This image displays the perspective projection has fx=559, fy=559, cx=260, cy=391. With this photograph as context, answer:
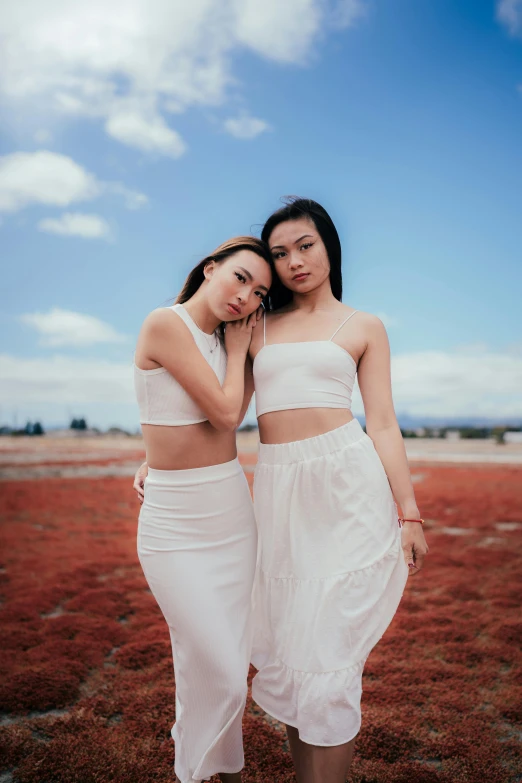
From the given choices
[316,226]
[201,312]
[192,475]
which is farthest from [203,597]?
[316,226]

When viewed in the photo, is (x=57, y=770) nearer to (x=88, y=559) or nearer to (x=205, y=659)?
(x=205, y=659)

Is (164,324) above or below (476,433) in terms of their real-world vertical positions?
above

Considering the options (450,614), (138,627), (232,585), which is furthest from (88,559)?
(232,585)

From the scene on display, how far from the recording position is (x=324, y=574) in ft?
6.91

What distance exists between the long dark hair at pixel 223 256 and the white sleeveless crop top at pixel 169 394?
20 centimetres

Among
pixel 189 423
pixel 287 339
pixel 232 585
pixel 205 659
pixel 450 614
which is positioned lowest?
pixel 450 614

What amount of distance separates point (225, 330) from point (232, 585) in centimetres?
103

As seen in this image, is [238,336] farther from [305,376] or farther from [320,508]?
[320,508]

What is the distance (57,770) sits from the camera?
8.73 feet

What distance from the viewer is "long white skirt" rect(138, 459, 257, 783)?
207 centimetres

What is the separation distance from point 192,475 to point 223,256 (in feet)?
2.95

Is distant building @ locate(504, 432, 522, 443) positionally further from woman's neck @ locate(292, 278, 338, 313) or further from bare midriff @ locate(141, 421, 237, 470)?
bare midriff @ locate(141, 421, 237, 470)

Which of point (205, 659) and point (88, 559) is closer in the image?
point (205, 659)

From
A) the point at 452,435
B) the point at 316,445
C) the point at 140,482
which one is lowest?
the point at 452,435
